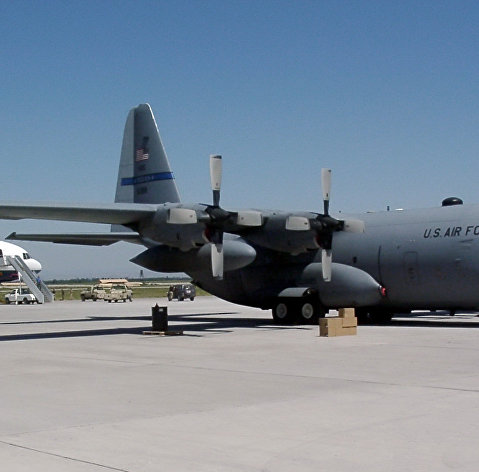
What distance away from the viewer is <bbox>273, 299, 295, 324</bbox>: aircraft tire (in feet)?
85.9

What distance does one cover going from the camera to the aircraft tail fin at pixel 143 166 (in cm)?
2983

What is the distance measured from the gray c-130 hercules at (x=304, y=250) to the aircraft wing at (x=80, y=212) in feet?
0.10

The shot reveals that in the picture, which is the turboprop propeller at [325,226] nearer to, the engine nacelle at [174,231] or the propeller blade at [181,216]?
the engine nacelle at [174,231]

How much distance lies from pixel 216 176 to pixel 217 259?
8.24 ft

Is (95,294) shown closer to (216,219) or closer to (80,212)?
(80,212)

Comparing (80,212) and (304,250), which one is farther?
(304,250)

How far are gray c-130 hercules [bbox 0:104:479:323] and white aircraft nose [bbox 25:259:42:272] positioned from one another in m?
45.1

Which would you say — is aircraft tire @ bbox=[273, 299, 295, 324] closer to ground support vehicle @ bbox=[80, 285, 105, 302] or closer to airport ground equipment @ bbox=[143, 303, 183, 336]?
airport ground equipment @ bbox=[143, 303, 183, 336]

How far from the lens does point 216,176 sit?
23.6 m

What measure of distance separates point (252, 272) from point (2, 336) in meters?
8.74

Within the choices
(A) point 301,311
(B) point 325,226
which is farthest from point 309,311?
(B) point 325,226

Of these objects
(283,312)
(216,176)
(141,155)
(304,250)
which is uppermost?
(141,155)

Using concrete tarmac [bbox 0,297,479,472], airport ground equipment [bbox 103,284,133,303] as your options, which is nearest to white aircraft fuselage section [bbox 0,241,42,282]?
airport ground equipment [bbox 103,284,133,303]

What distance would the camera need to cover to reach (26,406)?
1027cm
